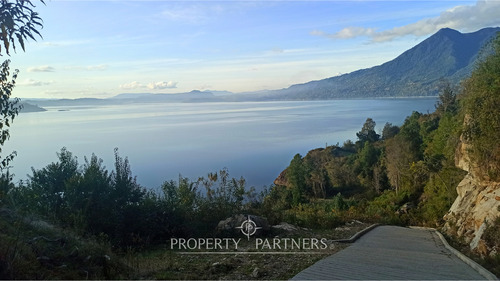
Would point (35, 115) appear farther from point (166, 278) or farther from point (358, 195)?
point (166, 278)

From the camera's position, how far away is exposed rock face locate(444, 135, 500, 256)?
9.42 metres

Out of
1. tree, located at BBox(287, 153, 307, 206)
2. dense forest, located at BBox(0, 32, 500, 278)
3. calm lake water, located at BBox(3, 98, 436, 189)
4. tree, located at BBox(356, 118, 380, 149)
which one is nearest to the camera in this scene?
dense forest, located at BBox(0, 32, 500, 278)

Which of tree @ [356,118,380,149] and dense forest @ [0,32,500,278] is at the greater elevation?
dense forest @ [0,32,500,278]

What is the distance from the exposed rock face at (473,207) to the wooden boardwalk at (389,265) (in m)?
1.24

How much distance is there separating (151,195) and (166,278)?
18.1 ft

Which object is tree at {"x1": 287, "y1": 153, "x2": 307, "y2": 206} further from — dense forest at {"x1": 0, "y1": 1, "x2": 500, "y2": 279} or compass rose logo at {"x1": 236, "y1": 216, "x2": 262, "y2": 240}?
compass rose logo at {"x1": 236, "y1": 216, "x2": 262, "y2": 240}

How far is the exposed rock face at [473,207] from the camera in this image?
942cm

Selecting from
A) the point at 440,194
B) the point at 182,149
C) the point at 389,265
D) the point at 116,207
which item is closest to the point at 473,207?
the point at 440,194

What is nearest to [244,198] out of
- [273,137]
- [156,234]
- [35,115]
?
[156,234]

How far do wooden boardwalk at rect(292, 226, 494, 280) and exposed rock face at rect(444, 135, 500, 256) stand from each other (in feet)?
4.08

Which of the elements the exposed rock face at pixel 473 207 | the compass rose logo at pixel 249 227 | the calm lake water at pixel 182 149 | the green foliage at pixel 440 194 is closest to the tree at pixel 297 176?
the calm lake water at pixel 182 149

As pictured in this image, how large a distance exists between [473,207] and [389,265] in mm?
7752

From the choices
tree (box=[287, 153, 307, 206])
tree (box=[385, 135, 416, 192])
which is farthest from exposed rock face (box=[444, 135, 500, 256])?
tree (box=[287, 153, 307, 206])

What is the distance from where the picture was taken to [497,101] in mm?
11523
